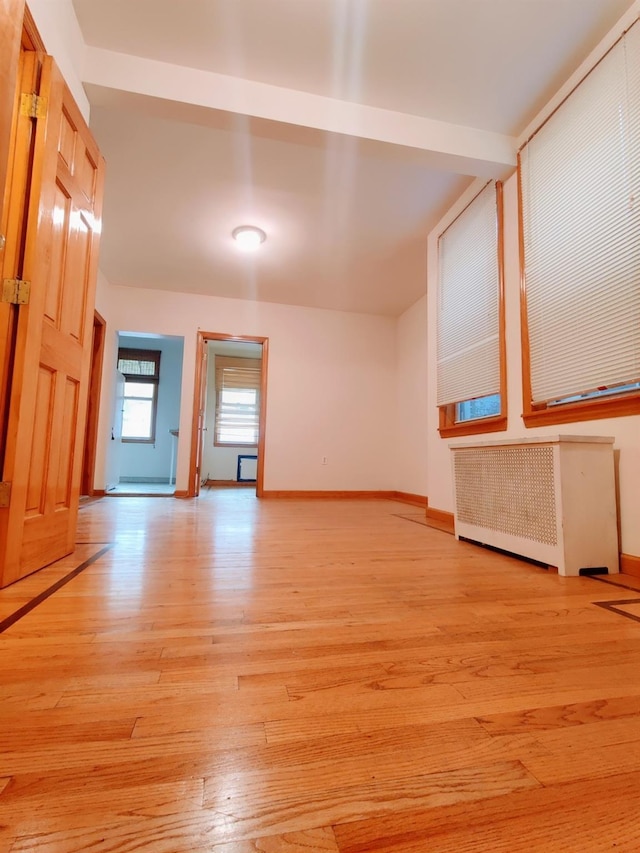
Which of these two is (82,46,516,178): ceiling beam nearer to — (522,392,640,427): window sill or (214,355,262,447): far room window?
(522,392,640,427): window sill

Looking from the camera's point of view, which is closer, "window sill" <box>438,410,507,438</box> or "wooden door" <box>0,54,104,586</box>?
"wooden door" <box>0,54,104,586</box>

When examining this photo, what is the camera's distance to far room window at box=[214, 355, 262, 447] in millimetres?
7312

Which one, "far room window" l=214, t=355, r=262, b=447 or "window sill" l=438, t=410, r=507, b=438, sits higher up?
"far room window" l=214, t=355, r=262, b=447

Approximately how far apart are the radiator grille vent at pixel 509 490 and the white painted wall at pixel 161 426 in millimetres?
6067

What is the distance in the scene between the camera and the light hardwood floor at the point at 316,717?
49cm

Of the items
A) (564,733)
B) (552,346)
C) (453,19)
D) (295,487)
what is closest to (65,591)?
(564,733)

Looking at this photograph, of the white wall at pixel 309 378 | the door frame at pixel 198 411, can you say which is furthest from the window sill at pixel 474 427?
the door frame at pixel 198 411

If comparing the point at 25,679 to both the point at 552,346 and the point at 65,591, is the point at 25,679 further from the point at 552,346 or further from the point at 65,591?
the point at 552,346

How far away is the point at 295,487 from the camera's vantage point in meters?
5.15

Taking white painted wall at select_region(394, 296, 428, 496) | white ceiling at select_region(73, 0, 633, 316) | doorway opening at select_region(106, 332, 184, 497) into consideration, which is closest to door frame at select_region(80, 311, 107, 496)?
white ceiling at select_region(73, 0, 633, 316)

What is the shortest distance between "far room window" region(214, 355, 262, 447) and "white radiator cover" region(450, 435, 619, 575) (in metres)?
5.75

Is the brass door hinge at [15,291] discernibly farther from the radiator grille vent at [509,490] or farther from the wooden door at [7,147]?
the radiator grille vent at [509,490]

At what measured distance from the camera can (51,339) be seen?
1.58 m

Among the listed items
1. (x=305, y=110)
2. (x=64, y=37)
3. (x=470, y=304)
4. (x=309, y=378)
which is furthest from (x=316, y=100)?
(x=309, y=378)
